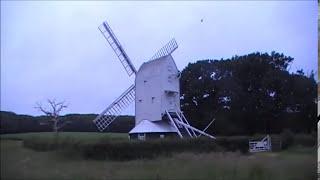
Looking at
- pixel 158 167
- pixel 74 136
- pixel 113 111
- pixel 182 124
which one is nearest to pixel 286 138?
pixel 182 124

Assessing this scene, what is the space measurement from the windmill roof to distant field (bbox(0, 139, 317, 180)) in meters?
0.41

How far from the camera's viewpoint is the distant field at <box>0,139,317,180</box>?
523cm

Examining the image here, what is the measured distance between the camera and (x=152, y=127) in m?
→ 5.94

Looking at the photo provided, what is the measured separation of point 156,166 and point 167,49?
1.38m

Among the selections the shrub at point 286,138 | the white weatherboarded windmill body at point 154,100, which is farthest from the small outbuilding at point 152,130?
the shrub at point 286,138

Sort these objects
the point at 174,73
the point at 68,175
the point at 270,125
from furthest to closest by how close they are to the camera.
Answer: the point at 174,73
the point at 270,125
the point at 68,175

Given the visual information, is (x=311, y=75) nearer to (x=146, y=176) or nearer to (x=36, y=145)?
(x=146, y=176)

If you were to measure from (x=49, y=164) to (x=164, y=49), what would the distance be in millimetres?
1849

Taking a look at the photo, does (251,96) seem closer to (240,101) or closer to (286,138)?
(240,101)

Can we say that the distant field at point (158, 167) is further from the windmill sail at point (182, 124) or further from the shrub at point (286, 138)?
the windmill sail at point (182, 124)

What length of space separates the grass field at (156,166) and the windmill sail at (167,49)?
1.23 meters

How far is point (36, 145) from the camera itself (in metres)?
5.36

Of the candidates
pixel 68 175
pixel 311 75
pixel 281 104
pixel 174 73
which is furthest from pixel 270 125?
pixel 68 175

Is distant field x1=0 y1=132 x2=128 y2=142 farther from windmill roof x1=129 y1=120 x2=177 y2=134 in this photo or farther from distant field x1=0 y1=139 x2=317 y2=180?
windmill roof x1=129 y1=120 x2=177 y2=134
